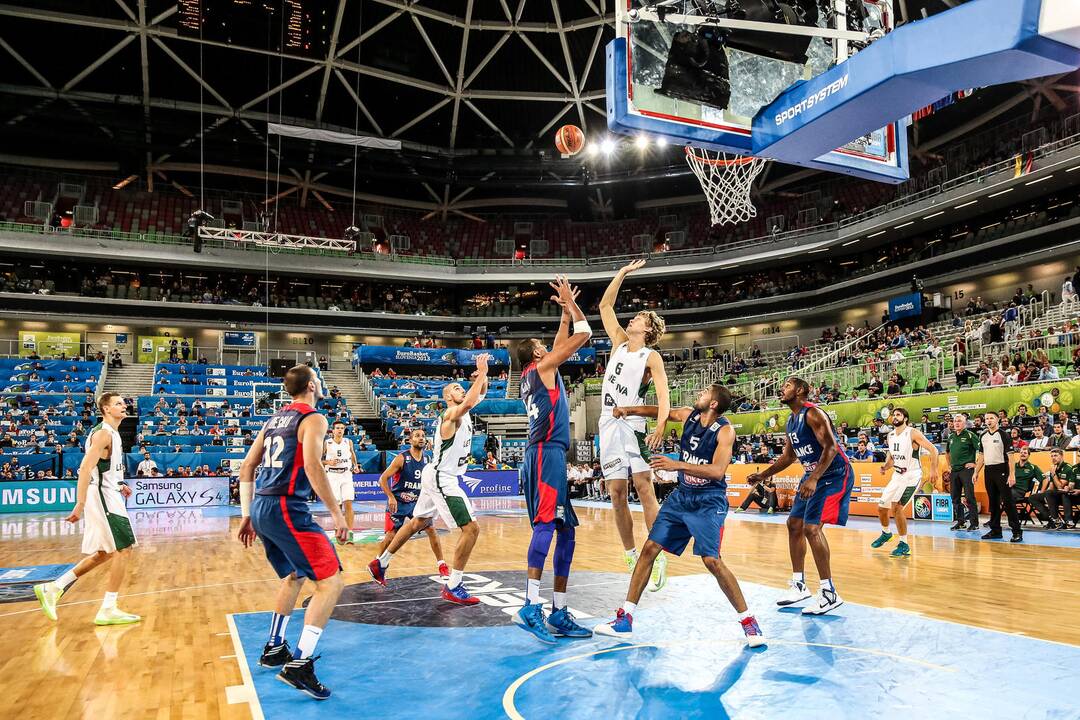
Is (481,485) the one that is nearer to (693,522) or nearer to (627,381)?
(627,381)

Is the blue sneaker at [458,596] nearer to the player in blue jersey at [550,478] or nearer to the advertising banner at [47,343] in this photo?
the player in blue jersey at [550,478]

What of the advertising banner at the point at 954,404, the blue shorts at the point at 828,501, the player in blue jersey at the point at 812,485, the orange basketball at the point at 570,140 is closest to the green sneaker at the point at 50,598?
the player in blue jersey at the point at 812,485

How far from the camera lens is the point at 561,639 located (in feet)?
19.0

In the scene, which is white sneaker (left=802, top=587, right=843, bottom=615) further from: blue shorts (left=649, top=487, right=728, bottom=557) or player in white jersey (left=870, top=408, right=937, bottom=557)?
player in white jersey (left=870, top=408, right=937, bottom=557)

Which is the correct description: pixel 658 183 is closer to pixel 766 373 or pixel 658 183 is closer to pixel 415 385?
pixel 766 373

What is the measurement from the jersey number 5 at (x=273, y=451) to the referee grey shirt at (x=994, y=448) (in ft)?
36.9

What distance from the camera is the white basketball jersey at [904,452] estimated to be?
10695 millimetres

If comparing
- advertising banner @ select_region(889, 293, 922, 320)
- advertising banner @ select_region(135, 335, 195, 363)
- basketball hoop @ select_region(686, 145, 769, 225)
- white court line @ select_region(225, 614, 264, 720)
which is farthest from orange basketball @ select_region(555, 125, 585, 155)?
advertising banner @ select_region(135, 335, 195, 363)

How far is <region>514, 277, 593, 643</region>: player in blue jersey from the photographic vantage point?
5.81 m

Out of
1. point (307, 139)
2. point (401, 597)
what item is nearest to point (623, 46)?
point (401, 597)

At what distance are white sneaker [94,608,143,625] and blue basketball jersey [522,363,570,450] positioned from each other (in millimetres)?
4166

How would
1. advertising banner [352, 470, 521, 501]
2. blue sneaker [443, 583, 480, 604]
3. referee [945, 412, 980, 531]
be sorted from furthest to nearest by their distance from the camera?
advertising banner [352, 470, 521, 501] → referee [945, 412, 980, 531] → blue sneaker [443, 583, 480, 604]

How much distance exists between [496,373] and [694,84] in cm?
3330

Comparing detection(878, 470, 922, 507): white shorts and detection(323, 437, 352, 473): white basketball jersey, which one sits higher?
detection(323, 437, 352, 473): white basketball jersey
